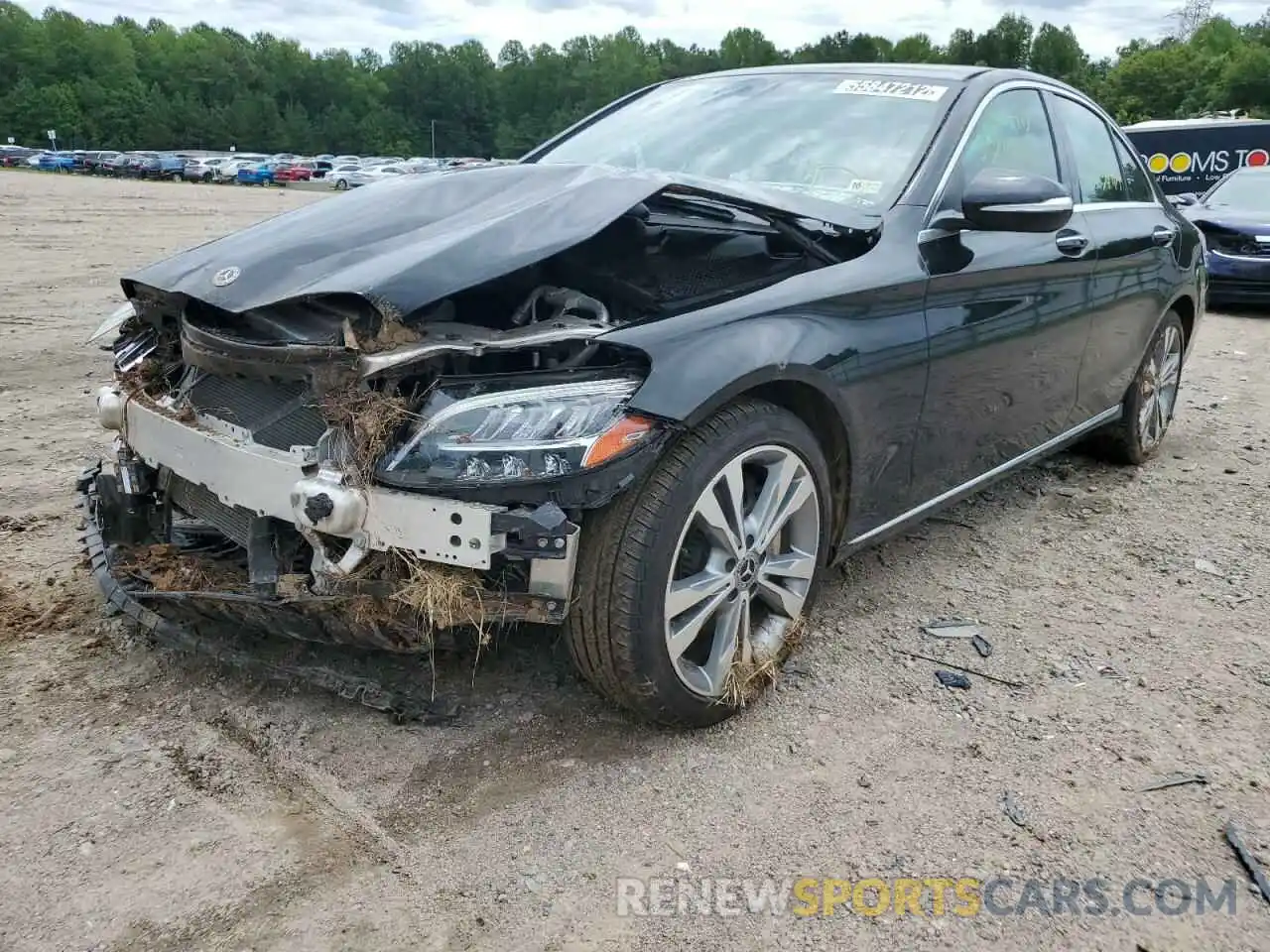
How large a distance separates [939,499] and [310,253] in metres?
2.08

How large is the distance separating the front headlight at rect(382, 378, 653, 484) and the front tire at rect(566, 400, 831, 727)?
178 millimetres

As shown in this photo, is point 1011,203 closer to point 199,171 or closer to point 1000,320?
point 1000,320

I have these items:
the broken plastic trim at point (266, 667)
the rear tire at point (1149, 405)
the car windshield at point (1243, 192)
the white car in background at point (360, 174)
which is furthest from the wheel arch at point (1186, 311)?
the white car in background at point (360, 174)

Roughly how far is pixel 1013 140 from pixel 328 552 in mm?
2805

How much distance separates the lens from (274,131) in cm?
10288

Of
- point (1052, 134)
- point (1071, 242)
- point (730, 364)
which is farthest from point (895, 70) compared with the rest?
point (730, 364)

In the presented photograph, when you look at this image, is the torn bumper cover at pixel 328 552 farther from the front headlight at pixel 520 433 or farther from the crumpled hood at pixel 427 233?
the crumpled hood at pixel 427 233

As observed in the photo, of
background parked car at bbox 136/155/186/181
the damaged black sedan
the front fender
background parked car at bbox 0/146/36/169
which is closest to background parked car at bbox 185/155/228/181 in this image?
background parked car at bbox 136/155/186/181

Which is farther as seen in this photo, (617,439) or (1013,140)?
(1013,140)

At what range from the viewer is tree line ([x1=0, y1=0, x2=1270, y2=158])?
90.4 m

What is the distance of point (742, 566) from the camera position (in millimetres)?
2578

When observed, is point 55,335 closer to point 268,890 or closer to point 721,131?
point 721,131

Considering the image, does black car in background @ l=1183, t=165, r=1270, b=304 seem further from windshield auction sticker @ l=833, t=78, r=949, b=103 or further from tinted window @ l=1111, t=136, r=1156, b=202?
windshield auction sticker @ l=833, t=78, r=949, b=103

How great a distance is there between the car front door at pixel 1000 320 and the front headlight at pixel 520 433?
1.26 meters
